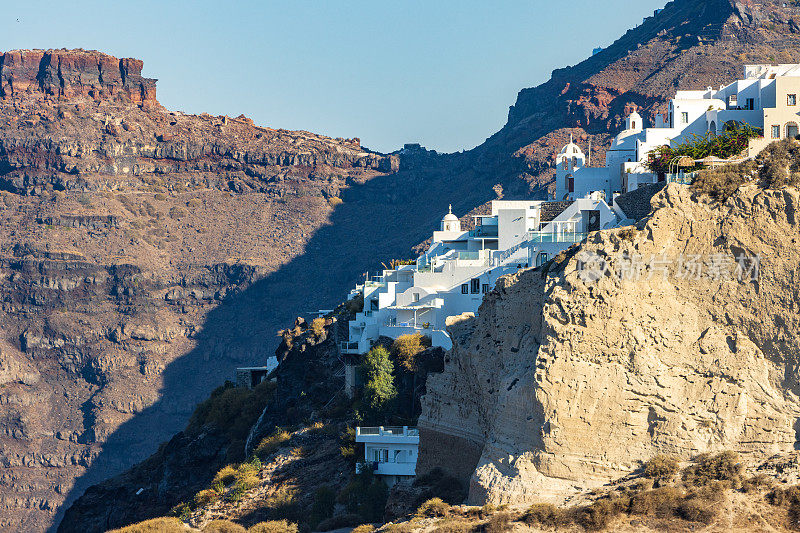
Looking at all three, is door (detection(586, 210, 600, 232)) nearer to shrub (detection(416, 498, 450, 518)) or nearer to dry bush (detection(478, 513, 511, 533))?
shrub (detection(416, 498, 450, 518))

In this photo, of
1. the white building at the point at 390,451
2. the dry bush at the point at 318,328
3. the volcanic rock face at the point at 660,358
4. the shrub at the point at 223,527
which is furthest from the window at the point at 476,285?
the volcanic rock face at the point at 660,358

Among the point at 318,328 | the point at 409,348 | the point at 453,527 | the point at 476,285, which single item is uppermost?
the point at 476,285

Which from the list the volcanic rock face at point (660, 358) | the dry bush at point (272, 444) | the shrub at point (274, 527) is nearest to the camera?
the volcanic rock face at point (660, 358)

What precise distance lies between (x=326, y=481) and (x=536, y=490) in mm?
19586

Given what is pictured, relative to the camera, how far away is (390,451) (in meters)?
58.6

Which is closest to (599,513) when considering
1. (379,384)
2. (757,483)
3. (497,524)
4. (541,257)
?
(497,524)

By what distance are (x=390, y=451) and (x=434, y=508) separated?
10.9 m

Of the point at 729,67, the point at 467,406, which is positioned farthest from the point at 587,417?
the point at 729,67

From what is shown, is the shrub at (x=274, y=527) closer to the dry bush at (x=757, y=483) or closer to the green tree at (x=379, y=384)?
the green tree at (x=379, y=384)

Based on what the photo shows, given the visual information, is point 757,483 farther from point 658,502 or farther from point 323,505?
point 323,505

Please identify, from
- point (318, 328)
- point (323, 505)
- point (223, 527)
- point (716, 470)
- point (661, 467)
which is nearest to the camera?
point (716, 470)

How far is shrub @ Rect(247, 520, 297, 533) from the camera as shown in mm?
56562

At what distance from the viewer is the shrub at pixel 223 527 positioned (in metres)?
59.1

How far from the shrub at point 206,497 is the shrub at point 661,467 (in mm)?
29226
